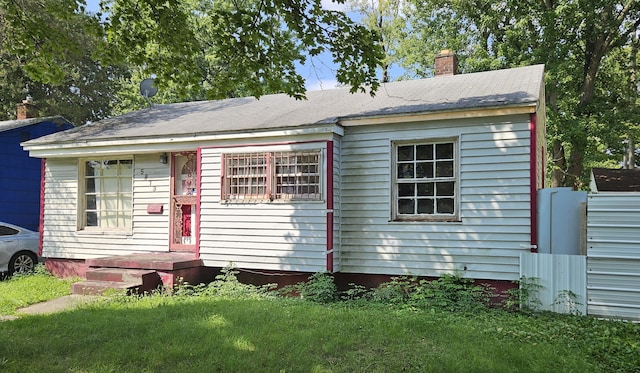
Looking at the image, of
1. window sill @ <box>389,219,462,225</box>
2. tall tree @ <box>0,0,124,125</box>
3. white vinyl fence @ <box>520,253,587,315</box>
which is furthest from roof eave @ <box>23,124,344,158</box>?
tall tree @ <box>0,0,124,125</box>

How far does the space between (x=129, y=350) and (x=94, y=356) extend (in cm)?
34

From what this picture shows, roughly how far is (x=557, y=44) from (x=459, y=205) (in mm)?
13514

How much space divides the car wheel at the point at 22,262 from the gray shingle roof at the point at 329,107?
2.88 meters

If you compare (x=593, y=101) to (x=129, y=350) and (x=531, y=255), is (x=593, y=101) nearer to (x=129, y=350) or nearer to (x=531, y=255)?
(x=531, y=255)

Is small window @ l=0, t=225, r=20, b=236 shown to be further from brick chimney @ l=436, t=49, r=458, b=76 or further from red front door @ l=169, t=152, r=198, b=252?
brick chimney @ l=436, t=49, r=458, b=76

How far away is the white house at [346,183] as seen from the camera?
297 inches

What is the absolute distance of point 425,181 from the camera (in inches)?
321

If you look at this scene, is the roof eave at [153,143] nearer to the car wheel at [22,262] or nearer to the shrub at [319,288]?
the car wheel at [22,262]

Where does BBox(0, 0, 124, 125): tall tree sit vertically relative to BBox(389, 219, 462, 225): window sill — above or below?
above

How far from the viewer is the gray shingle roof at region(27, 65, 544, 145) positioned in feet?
26.6

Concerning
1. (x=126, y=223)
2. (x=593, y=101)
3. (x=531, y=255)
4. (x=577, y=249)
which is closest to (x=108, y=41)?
(x=126, y=223)

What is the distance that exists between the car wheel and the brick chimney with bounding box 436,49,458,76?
11593mm

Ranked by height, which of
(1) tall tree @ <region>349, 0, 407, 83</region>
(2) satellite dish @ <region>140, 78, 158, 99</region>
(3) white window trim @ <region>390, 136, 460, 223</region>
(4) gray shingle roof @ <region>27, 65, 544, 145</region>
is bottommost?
(3) white window trim @ <region>390, 136, 460, 223</region>

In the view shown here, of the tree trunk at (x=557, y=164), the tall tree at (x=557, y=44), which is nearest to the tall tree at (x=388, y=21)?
the tall tree at (x=557, y=44)
